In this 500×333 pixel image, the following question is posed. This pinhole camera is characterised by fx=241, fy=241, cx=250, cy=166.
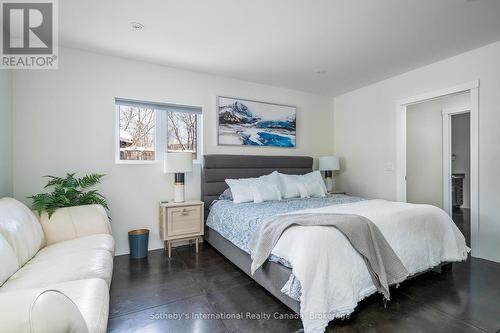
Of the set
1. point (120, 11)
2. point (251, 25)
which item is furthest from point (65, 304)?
point (251, 25)

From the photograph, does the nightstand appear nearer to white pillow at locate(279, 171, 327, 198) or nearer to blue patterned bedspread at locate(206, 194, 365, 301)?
blue patterned bedspread at locate(206, 194, 365, 301)

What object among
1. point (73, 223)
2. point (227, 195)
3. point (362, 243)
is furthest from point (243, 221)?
point (73, 223)

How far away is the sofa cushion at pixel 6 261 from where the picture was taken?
4.66 ft

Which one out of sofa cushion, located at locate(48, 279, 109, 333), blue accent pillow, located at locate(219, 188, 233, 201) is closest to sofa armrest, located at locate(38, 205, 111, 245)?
sofa cushion, located at locate(48, 279, 109, 333)

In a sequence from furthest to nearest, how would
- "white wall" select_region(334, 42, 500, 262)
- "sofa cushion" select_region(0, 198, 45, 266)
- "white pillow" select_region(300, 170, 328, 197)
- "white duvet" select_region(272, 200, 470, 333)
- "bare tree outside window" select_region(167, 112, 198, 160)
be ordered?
"white pillow" select_region(300, 170, 328, 197) < "bare tree outside window" select_region(167, 112, 198, 160) < "white wall" select_region(334, 42, 500, 262) < "sofa cushion" select_region(0, 198, 45, 266) < "white duvet" select_region(272, 200, 470, 333)

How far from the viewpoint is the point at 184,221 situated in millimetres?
3158

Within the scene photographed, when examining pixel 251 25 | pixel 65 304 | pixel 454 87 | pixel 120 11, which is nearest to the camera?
pixel 65 304

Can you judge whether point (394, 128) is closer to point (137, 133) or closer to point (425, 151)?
point (425, 151)

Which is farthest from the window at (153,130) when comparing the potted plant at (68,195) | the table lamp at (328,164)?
the table lamp at (328,164)

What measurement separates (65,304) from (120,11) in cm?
240

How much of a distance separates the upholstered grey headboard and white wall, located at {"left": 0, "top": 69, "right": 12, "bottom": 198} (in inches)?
84.4

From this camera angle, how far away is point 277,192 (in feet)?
11.1

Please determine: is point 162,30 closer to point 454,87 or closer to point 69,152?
point 69,152

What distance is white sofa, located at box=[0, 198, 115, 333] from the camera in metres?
0.78
